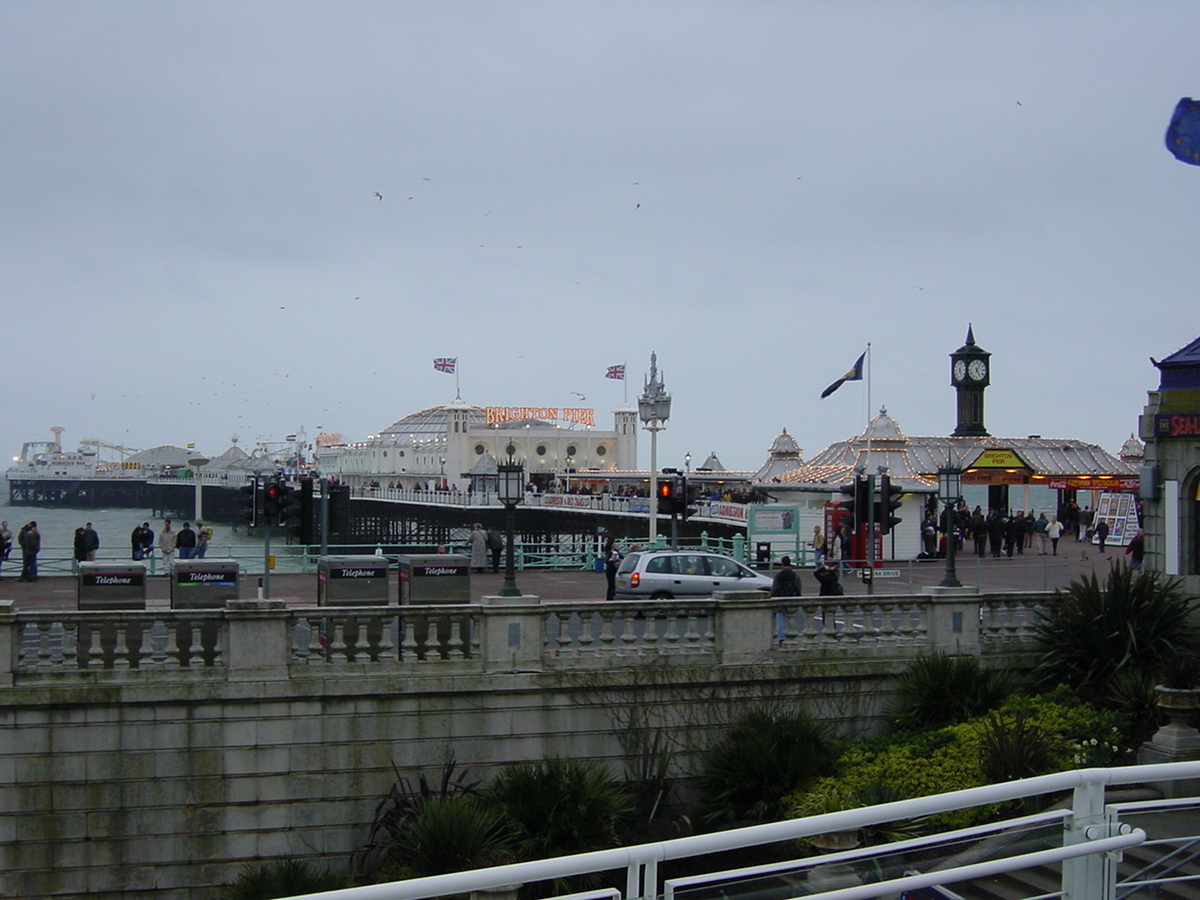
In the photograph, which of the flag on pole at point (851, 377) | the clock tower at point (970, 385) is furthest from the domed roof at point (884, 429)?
the clock tower at point (970, 385)

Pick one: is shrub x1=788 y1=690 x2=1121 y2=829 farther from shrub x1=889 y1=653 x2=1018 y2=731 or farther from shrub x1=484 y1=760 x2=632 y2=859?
shrub x1=484 y1=760 x2=632 y2=859

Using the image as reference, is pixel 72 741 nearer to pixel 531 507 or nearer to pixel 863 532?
pixel 863 532

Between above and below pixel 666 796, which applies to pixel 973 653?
above

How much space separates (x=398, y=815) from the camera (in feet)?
44.2

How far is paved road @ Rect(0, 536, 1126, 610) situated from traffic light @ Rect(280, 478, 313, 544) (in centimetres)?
246

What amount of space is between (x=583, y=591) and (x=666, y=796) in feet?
39.1

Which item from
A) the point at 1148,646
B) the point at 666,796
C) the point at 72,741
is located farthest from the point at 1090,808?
the point at 72,741

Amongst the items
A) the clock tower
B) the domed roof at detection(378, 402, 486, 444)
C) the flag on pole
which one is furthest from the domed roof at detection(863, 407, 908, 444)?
the domed roof at detection(378, 402, 486, 444)

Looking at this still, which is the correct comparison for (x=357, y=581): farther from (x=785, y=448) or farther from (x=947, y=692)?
(x=785, y=448)

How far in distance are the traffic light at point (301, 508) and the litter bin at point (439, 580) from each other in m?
4.10

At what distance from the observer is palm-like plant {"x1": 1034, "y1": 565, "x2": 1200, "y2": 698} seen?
14.9m

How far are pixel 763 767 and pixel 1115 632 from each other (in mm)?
4706

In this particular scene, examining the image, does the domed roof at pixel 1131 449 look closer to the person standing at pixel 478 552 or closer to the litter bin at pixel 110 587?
the person standing at pixel 478 552

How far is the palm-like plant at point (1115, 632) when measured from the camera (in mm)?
14898
